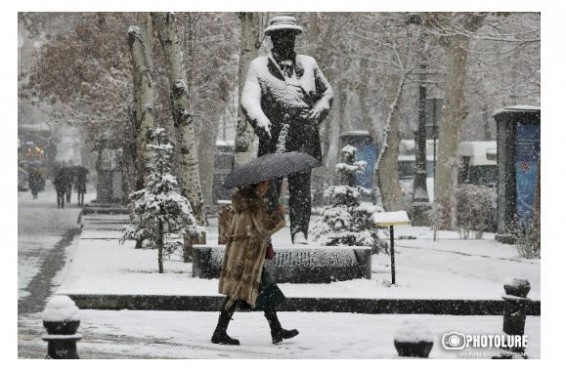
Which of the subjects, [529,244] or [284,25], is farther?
[529,244]

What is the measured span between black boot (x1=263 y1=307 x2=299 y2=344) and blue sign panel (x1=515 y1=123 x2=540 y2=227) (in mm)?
10876

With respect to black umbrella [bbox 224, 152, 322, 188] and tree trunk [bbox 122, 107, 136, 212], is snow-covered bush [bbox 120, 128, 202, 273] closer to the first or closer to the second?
Result: black umbrella [bbox 224, 152, 322, 188]

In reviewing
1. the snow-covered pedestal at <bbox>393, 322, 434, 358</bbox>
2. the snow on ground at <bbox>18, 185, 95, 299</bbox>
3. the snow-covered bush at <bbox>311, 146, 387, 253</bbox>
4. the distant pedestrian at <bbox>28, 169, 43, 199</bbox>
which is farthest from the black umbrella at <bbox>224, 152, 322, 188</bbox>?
the distant pedestrian at <bbox>28, 169, 43, 199</bbox>

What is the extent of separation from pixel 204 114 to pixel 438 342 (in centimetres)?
1678

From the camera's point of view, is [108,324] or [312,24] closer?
[108,324]

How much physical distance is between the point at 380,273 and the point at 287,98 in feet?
11.1

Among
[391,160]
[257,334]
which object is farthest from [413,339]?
[391,160]

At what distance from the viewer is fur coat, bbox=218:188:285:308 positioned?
9977mm

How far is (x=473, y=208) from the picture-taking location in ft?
74.7

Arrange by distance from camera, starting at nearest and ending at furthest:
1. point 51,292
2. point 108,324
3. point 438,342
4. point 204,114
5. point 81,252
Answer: point 438,342, point 108,324, point 51,292, point 81,252, point 204,114

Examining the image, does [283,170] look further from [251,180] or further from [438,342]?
[438,342]

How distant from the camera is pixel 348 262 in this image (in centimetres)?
1386

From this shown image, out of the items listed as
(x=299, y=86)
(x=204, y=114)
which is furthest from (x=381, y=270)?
(x=204, y=114)

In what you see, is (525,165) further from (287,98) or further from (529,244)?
(287,98)
